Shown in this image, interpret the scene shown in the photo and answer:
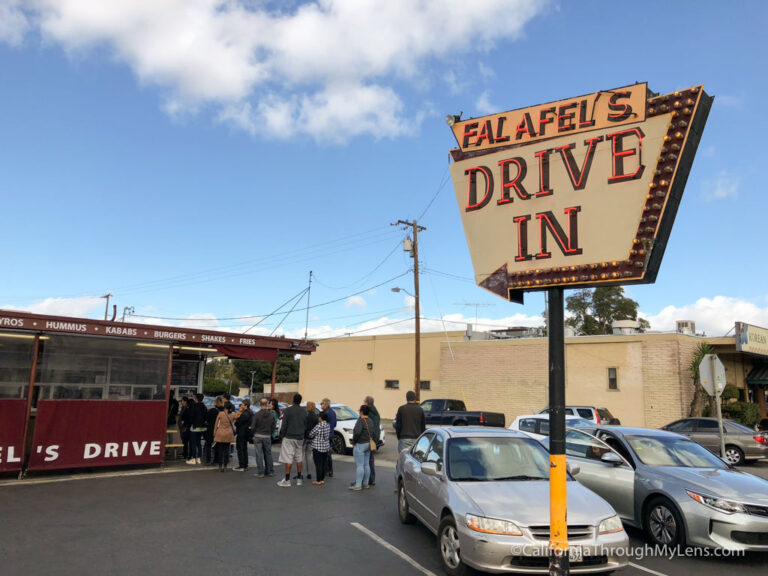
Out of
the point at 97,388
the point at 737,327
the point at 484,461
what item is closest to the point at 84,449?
the point at 97,388

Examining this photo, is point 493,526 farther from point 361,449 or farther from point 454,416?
point 454,416

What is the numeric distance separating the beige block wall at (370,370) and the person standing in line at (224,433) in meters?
19.8

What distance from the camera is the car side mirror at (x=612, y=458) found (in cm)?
773

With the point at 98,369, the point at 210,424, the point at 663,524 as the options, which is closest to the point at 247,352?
the point at 210,424

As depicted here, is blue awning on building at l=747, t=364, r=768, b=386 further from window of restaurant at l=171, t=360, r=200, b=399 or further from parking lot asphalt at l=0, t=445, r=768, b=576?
window of restaurant at l=171, t=360, r=200, b=399

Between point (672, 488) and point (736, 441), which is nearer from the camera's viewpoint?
point (672, 488)

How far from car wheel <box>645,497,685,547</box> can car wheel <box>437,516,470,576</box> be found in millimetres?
2850

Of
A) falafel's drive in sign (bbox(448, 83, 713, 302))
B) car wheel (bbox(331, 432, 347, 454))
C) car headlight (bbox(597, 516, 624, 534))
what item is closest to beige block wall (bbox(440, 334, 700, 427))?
car wheel (bbox(331, 432, 347, 454))

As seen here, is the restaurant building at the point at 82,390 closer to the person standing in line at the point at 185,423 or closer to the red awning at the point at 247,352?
the red awning at the point at 247,352

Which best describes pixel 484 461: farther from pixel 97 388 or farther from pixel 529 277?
pixel 97 388

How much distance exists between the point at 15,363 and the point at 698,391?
2523cm

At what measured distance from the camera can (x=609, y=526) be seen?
5.51 meters

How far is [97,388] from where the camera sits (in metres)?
12.3

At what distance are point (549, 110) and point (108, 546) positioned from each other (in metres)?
7.35
